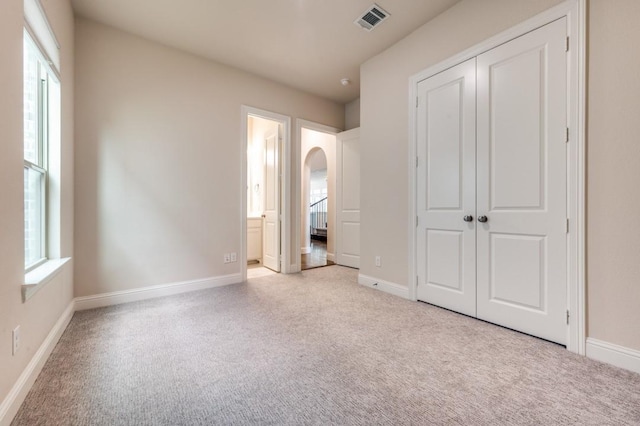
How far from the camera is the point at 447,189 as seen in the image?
8.71ft

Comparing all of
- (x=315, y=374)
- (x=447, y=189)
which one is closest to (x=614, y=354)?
(x=447, y=189)

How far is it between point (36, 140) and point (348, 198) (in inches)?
148

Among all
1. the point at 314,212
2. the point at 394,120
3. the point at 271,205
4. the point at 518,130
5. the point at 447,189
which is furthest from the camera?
the point at 314,212

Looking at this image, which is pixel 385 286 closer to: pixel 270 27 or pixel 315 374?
pixel 315 374

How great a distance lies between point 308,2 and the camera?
2529 millimetres

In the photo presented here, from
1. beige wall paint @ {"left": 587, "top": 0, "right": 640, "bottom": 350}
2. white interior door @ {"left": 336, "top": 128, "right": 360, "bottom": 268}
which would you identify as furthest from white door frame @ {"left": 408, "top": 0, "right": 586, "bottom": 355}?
white interior door @ {"left": 336, "top": 128, "right": 360, "bottom": 268}

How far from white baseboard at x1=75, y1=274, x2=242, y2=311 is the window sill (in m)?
0.74

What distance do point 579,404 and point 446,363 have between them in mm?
611

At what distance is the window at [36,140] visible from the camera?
1.86 m

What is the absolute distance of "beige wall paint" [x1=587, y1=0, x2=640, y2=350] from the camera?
164 cm

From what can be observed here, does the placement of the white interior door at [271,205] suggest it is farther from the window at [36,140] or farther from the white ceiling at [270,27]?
the window at [36,140]

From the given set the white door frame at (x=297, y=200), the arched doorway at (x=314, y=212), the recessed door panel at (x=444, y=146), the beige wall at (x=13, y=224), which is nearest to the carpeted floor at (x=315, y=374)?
the beige wall at (x=13, y=224)

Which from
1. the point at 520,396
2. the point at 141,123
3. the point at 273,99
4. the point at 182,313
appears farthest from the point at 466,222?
the point at 141,123

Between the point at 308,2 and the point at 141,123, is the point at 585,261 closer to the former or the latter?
the point at 308,2
